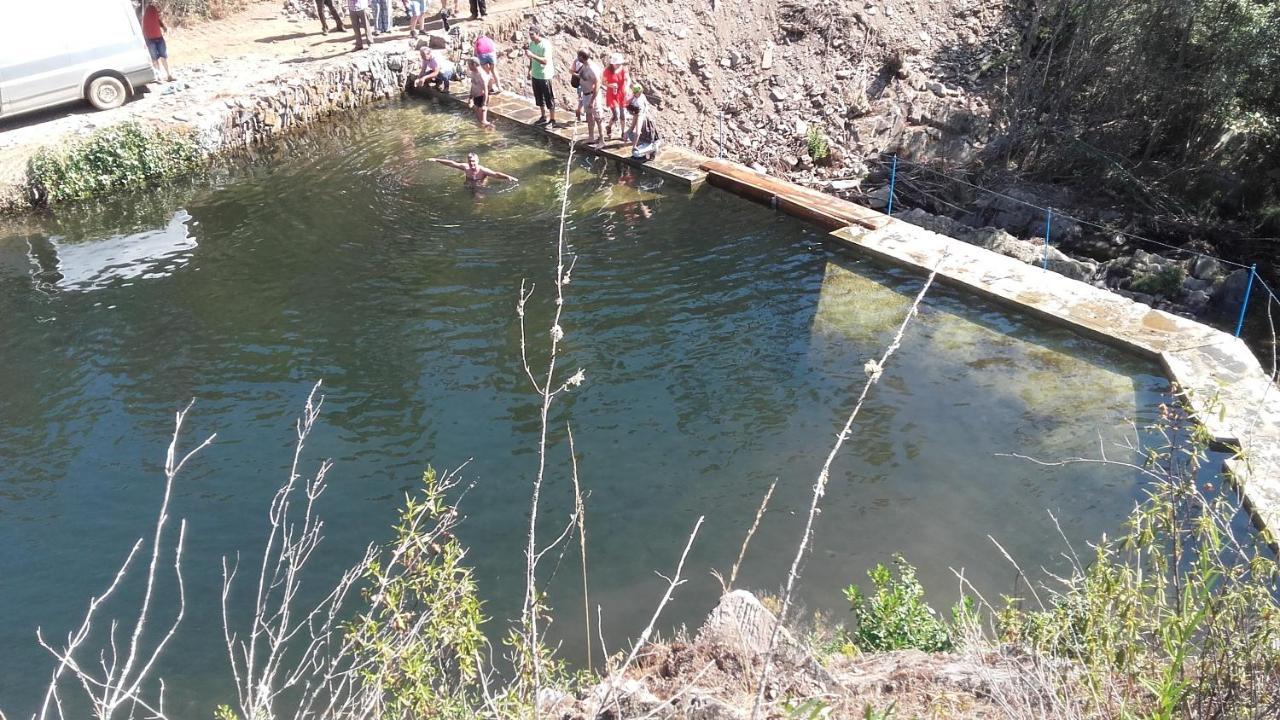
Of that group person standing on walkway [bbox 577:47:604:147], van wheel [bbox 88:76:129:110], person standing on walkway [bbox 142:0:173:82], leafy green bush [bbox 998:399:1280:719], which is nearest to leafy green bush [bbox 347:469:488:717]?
leafy green bush [bbox 998:399:1280:719]

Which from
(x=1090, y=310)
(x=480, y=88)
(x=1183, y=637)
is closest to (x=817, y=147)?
(x=480, y=88)

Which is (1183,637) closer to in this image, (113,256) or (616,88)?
(616,88)

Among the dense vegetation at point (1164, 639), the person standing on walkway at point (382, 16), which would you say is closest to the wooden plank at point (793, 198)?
the dense vegetation at point (1164, 639)

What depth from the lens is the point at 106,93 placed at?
663 inches

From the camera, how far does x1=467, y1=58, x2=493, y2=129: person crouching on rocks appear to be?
56.5 ft

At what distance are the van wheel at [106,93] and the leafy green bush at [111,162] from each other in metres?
1.25

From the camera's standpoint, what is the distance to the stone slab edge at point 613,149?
579 inches

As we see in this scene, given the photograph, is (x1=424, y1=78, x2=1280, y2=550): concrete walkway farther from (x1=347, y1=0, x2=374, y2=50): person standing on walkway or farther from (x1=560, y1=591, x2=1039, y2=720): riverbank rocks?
(x1=347, y1=0, x2=374, y2=50): person standing on walkway

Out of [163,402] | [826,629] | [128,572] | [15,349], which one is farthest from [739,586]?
[15,349]

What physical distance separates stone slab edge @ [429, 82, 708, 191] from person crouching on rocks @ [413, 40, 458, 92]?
0.59 m

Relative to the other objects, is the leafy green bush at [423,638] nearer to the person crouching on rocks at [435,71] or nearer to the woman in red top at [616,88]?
the woman in red top at [616,88]

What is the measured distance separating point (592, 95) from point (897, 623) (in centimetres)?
1097

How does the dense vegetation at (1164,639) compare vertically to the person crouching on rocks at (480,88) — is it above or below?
below

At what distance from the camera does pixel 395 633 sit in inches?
210
